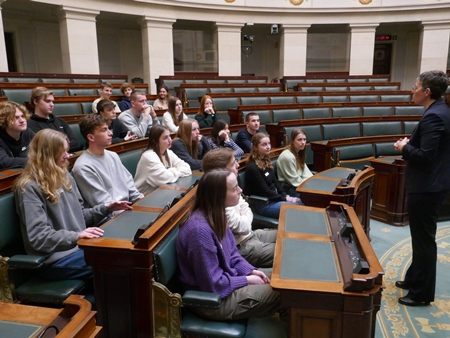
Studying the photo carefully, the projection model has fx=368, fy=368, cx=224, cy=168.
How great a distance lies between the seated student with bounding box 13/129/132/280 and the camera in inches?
→ 68.8

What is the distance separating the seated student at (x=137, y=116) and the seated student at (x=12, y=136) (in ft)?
4.74

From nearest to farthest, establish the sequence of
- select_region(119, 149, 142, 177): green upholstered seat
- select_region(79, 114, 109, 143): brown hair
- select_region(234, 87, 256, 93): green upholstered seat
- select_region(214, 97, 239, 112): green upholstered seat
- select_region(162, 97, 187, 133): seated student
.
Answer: select_region(79, 114, 109, 143): brown hair < select_region(119, 149, 142, 177): green upholstered seat < select_region(162, 97, 187, 133): seated student < select_region(214, 97, 239, 112): green upholstered seat < select_region(234, 87, 256, 93): green upholstered seat

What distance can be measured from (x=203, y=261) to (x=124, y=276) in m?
0.36

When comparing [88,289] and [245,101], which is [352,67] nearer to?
[245,101]

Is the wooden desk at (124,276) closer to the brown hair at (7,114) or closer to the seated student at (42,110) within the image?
the brown hair at (7,114)

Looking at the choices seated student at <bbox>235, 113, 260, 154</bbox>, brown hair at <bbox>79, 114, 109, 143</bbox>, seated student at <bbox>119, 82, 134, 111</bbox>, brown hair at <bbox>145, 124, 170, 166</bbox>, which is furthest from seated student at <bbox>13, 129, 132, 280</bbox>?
seated student at <bbox>119, 82, 134, 111</bbox>

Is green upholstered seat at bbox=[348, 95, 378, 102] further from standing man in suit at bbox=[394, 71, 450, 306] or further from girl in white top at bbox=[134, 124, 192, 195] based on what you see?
girl in white top at bbox=[134, 124, 192, 195]

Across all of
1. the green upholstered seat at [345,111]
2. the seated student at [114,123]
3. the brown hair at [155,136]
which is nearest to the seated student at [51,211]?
the brown hair at [155,136]

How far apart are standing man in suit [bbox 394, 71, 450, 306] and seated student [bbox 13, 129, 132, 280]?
1.88 metres

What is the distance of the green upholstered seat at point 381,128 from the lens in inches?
223

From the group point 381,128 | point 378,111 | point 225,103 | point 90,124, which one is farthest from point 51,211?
point 378,111

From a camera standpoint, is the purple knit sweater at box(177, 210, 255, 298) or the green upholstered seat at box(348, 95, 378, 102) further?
the green upholstered seat at box(348, 95, 378, 102)

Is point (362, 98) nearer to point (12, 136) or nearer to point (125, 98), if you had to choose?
point (125, 98)

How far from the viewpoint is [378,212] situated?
4.00 metres
